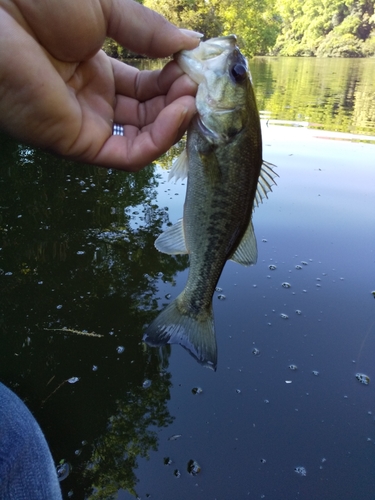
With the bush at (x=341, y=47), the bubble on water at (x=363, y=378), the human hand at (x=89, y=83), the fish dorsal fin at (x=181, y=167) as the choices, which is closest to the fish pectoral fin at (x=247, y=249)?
the fish dorsal fin at (x=181, y=167)

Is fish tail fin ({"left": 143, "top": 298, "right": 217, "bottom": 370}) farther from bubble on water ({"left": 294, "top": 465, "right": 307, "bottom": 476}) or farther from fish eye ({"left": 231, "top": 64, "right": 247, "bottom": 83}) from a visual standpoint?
fish eye ({"left": 231, "top": 64, "right": 247, "bottom": 83})

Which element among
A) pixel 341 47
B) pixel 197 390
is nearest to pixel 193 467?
pixel 197 390

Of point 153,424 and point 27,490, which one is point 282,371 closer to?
point 153,424

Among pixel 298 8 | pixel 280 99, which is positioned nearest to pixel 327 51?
pixel 298 8

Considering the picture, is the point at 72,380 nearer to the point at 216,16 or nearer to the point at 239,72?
the point at 239,72

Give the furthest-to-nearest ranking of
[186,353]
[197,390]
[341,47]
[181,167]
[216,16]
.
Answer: [341,47]
[216,16]
[186,353]
[197,390]
[181,167]

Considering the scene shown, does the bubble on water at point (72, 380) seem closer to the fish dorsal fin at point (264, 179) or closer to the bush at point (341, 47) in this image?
the fish dorsal fin at point (264, 179)

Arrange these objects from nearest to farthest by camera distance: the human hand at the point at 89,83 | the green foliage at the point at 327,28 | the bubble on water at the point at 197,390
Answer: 1. the human hand at the point at 89,83
2. the bubble on water at the point at 197,390
3. the green foliage at the point at 327,28
